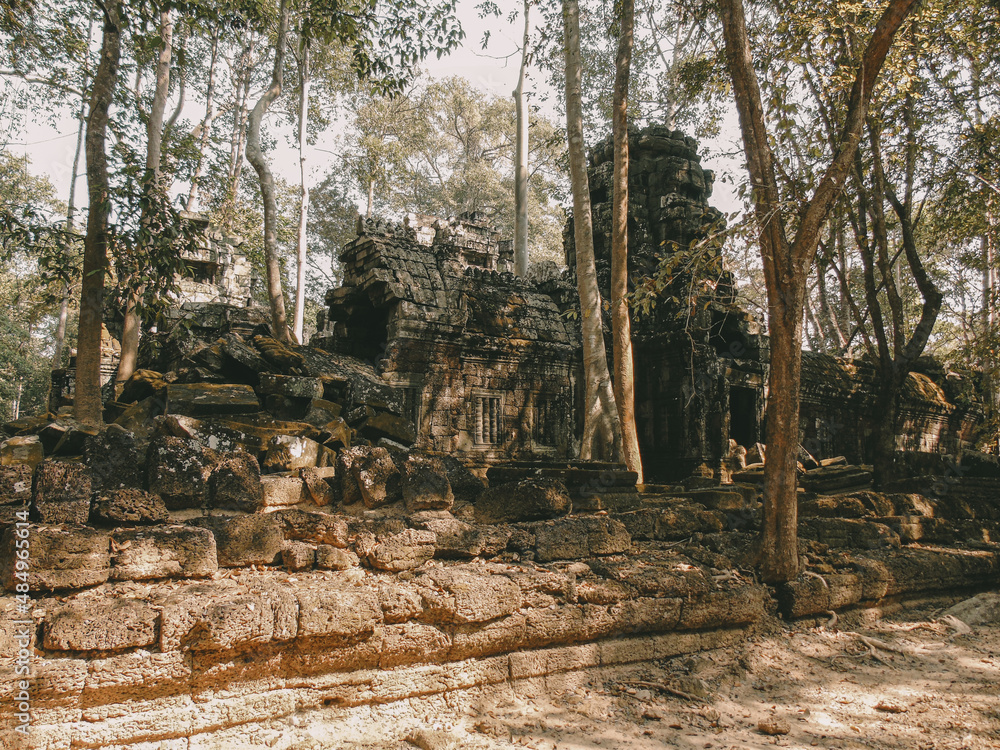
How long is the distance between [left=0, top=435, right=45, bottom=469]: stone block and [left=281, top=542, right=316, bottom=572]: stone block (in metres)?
1.72

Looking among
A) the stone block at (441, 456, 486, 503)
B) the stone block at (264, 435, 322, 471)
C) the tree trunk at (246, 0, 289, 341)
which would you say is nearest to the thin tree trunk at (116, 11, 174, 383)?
the tree trunk at (246, 0, 289, 341)

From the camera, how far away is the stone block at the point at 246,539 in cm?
297

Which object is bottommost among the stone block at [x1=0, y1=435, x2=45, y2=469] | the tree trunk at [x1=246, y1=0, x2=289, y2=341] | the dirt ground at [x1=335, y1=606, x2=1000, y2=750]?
the dirt ground at [x1=335, y1=606, x2=1000, y2=750]

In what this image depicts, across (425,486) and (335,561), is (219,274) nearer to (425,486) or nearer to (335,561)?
(425,486)

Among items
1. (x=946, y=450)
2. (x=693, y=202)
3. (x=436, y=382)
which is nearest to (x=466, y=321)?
(x=436, y=382)

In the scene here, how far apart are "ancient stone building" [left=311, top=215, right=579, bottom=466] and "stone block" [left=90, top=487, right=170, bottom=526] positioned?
554cm

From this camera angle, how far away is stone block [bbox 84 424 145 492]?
121 inches

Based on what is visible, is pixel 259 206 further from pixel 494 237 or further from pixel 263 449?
pixel 263 449

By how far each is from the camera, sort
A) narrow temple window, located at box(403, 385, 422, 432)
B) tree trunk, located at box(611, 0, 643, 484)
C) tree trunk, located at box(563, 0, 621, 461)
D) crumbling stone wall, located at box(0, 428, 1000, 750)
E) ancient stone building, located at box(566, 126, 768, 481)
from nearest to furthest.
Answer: crumbling stone wall, located at box(0, 428, 1000, 750) < tree trunk, located at box(563, 0, 621, 461) < tree trunk, located at box(611, 0, 643, 484) < narrow temple window, located at box(403, 385, 422, 432) < ancient stone building, located at box(566, 126, 768, 481)

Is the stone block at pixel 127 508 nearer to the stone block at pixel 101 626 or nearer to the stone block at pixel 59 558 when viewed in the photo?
the stone block at pixel 59 558

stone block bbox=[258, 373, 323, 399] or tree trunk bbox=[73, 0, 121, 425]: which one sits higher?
tree trunk bbox=[73, 0, 121, 425]

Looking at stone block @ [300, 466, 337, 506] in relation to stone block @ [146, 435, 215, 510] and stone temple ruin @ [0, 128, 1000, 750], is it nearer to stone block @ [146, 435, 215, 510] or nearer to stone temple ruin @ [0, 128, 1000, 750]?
stone temple ruin @ [0, 128, 1000, 750]

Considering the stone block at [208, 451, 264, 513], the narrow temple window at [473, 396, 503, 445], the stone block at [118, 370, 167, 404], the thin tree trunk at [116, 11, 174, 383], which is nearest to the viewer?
the stone block at [208, 451, 264, 513]

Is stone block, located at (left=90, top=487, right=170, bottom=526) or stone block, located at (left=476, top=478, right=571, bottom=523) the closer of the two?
stone block, located at (left=90, top=487, right=170, bottom=526)
